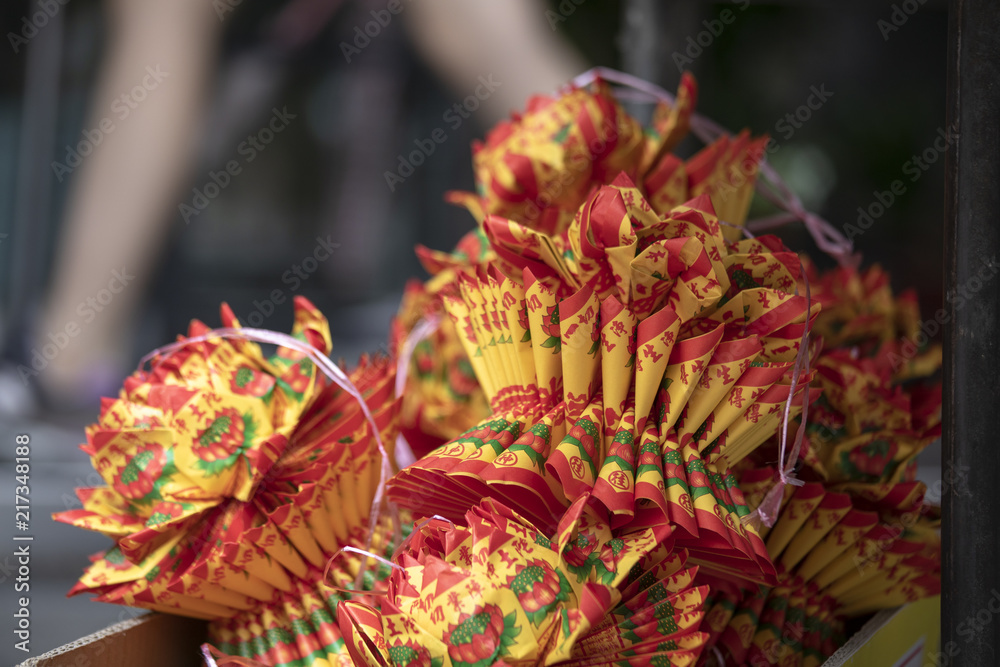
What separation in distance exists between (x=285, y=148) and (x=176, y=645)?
2.38 meters

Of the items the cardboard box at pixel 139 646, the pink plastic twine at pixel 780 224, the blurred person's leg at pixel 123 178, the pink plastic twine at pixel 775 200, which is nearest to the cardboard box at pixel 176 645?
the cardboard box at pixel 139 646

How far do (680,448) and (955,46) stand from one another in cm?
29

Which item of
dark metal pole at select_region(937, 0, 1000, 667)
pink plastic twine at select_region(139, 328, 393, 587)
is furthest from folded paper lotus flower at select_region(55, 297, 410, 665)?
dark metal pole at select_region(937, 0, 1000, 667)

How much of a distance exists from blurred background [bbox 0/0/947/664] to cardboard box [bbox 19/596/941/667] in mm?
1362

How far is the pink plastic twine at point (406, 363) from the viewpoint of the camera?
718 millimetres

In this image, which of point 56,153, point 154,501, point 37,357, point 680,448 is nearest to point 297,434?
point 154,501

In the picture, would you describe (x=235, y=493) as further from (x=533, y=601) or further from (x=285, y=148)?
(x=285, y=148)

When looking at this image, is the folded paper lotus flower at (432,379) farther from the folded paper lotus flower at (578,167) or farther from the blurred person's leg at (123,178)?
the blurred person's leg at (123,178)

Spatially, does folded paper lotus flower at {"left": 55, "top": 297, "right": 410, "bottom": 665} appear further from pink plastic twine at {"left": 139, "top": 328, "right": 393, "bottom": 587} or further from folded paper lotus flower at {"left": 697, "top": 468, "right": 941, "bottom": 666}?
folded paper lotus flower at {"left": 697, "top": 468, "right": 941, "bottom": 666}

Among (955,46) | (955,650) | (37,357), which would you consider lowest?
(955,650)

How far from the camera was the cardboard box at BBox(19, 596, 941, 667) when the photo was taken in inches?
20.7

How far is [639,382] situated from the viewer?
1.59 ft

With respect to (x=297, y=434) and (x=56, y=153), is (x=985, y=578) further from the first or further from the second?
(x=56, y=153)

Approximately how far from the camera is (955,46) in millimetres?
483
